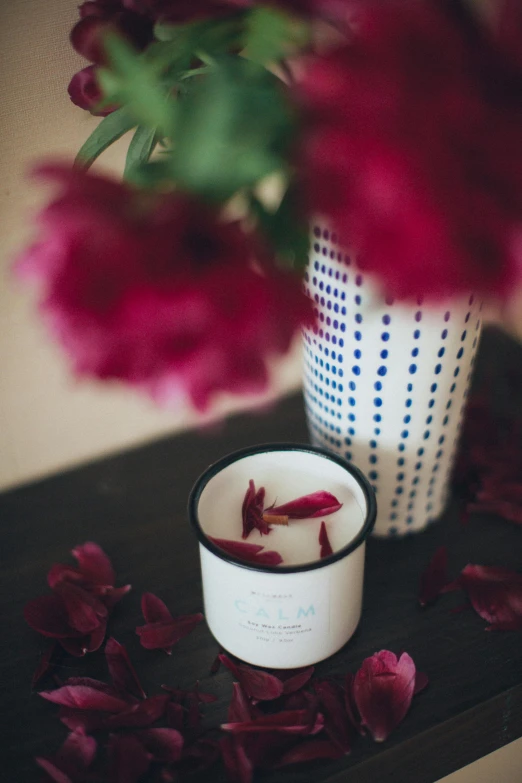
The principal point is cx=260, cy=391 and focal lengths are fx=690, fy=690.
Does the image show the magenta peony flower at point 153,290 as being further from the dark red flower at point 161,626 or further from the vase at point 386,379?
the dark red flower at point 161,626

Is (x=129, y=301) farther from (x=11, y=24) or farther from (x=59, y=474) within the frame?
(x=59, y=474)

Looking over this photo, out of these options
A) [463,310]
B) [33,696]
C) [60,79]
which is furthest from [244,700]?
[60,79]

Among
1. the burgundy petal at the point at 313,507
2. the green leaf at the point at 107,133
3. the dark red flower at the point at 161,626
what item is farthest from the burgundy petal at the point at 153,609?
the green leaf at the point at 107,133

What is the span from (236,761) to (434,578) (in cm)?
17

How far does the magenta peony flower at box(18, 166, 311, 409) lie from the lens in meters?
0.18

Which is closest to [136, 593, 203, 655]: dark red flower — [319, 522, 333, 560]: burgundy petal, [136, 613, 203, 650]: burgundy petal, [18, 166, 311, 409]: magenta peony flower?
[136, 613, 203, 650]: burgundy petal

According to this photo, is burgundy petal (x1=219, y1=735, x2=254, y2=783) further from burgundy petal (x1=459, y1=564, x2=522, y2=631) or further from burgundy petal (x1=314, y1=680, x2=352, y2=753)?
burgundy petal (x1=459, y1=564, x2=522, y2=631)

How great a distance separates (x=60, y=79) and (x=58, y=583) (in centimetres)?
31

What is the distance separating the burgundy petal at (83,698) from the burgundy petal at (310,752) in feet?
0.30

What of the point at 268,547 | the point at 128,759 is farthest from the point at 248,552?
the point at 128,759

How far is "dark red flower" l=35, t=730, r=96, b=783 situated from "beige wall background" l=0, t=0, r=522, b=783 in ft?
0.58

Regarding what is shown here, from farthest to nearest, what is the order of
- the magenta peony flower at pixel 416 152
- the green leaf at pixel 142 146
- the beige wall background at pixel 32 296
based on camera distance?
1. the beige wall background at pixel 32 296
2. the green leaf at pixel 142 146
3. the magenta peony flower at pixel 416 152

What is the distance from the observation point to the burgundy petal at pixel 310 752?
35cm

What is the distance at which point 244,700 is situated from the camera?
1.22 feet
